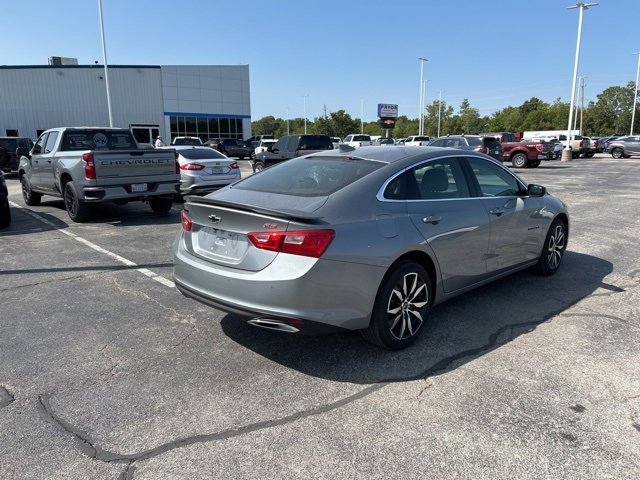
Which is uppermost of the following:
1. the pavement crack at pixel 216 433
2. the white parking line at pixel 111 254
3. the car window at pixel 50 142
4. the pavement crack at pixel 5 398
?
the car window at pixel 50 142

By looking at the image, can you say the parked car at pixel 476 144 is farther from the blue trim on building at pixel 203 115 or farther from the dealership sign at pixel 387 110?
the dealership sign at pixel 387 110

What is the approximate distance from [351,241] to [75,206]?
7842mm

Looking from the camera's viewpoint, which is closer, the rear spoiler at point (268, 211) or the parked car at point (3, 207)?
the rear spoiler at point (268, 211)

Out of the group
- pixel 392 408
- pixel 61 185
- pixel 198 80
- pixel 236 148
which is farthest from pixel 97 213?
pixel 198 80

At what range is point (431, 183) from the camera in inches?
166

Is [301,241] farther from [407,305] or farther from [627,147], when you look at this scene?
[627,147]

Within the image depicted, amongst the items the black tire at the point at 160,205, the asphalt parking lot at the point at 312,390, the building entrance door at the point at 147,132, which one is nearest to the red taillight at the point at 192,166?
the black tire at the point at 160,205

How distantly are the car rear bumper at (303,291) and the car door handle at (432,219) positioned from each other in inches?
26.8

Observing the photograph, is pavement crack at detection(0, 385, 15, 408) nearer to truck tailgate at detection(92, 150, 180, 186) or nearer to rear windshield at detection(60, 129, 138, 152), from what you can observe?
truck tailgate at detection(92, 150, 180, 186)

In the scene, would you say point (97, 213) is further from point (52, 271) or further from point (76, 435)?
point (76, 435)

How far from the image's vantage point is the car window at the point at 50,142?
1055 cm

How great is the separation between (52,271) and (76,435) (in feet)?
12.9

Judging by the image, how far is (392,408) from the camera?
306cm

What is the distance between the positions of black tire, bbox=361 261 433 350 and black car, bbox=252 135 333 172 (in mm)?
14638
